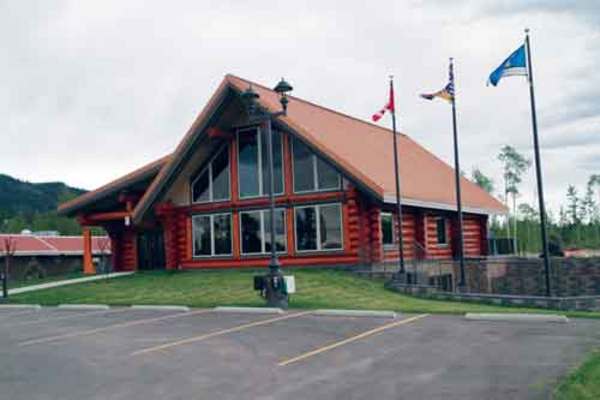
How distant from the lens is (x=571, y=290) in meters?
28.2

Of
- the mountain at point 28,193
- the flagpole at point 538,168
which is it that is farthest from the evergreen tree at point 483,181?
the mountain at point 28,193

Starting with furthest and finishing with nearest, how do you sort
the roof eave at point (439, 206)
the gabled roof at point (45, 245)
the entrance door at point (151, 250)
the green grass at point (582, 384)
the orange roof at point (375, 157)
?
the gabled roof at point (45, 245) < the entrance door at point (151, 250) < the orange roof at point (375, 157) < the roof eave at point (439, 206) < the green grass at point (582, 384)

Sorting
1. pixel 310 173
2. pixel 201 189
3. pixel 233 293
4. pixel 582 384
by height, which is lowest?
pixel 582 384

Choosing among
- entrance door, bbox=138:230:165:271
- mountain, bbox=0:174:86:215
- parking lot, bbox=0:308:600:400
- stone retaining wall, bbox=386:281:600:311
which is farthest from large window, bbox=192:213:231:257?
mountain, bbox=0:174:86:215

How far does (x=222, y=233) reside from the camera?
28484mm

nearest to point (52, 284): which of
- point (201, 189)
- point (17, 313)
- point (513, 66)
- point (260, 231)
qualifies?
point (201, 189)

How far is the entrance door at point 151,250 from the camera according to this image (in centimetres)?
3303

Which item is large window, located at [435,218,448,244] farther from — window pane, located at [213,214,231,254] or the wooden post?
the wooden post

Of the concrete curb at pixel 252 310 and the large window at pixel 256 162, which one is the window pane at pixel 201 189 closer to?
the large window at pixel 256 162

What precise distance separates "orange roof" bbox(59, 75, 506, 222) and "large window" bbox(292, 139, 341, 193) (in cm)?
94

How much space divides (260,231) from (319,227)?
278 centimetres

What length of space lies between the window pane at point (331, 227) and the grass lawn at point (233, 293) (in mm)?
1256

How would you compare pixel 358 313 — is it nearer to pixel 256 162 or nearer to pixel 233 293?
pixel 233 293

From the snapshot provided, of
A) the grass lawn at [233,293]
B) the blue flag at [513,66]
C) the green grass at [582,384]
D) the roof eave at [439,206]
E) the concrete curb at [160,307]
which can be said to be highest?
the blue flag at [513,66]
